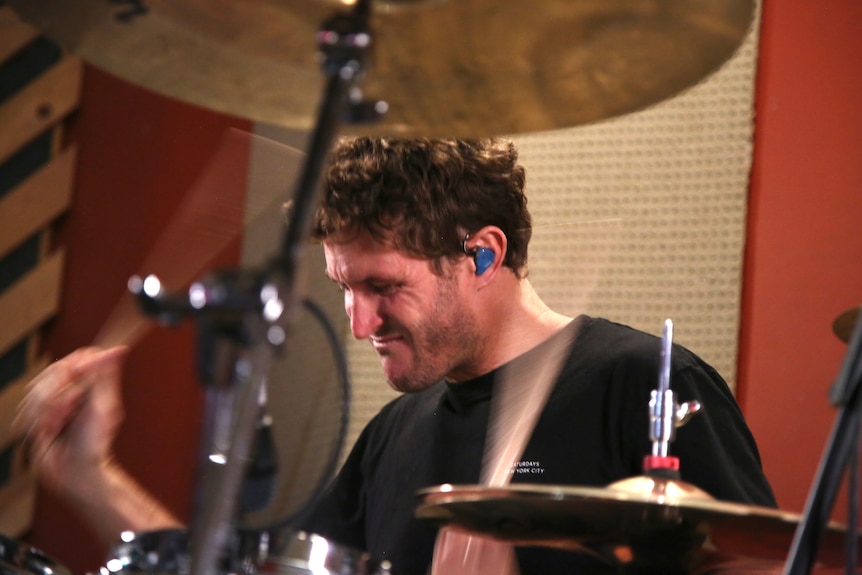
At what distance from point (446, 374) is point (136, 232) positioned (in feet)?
3.63

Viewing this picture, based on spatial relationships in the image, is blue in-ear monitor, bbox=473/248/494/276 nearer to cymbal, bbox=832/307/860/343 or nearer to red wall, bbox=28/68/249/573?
cymbal, bbox=832/307/860/343

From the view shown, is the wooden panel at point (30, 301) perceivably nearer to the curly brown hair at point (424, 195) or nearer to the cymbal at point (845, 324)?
the curly brown hair at point (424, 195)

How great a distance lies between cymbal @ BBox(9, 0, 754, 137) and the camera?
94 centimetres

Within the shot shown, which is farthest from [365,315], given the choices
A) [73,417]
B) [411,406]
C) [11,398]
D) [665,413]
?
[11,398]

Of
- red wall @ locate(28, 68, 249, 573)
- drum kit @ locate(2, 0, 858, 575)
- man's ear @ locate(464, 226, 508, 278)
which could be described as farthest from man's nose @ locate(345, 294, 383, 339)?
red wall @ locate(28, 68, 249, 573)

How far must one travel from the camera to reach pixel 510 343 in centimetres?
172

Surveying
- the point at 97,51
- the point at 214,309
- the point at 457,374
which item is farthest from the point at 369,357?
the point at 214,309

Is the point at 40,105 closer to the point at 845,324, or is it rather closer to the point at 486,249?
the point at 486,249

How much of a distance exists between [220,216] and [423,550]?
758 mm

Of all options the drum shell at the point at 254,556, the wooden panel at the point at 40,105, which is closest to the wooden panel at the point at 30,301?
the wooden panel at the point at 40,105

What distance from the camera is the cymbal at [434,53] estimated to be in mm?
938

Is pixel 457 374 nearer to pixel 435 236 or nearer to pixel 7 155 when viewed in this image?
pixel 435 236

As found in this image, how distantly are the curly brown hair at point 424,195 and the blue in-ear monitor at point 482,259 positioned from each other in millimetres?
26

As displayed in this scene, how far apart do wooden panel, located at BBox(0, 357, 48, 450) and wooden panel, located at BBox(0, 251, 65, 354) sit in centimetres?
7
